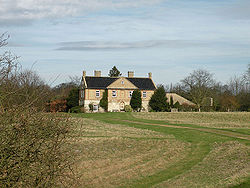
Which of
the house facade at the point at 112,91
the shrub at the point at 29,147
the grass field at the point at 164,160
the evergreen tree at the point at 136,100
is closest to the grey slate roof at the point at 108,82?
the house facade at the point at 112,91

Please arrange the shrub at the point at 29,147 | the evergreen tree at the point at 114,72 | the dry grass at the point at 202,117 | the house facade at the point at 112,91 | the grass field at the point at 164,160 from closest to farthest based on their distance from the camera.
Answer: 1. the shrub at the point at 29,147
2. the grass field at the point at 164,160
3. the dry grass at the point at 202,117
4. the house facade at the point at 112,91
5. the evergreen tree at the point at 114,72

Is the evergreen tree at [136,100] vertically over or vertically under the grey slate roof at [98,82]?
under

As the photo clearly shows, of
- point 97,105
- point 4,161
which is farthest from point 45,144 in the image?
point 97,105

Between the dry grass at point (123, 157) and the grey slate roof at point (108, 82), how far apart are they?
36.3m

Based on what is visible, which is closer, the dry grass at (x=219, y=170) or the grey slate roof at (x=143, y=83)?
the dry grass at (x=219, y=170)

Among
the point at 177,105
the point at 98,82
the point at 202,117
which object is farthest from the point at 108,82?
the point at 202,117

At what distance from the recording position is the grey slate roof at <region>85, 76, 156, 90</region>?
210 feet

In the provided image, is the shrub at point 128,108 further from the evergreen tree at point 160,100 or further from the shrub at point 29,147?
the shrub at point 29,147

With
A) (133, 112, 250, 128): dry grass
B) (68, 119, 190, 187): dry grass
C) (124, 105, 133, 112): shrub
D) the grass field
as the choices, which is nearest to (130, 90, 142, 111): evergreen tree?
(124, 105, 133, 112): shrub

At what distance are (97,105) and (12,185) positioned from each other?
181ft

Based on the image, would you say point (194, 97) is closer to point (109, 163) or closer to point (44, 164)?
point (109, 163)

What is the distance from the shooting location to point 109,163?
18.9m

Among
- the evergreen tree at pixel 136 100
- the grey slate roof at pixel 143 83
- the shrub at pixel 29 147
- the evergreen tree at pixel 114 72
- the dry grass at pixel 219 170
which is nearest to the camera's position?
the shrub at pixel 29 147

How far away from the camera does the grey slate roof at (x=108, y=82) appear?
2522 inches
